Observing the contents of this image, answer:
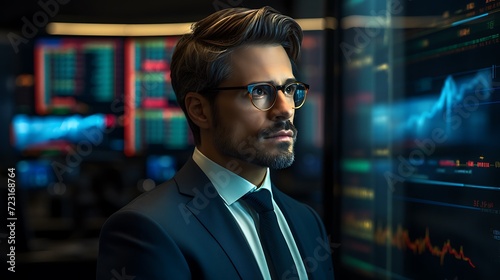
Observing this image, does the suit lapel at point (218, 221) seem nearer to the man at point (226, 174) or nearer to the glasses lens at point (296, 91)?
the man at point (226, 174)

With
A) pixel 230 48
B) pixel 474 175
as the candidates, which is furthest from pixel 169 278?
pixel 474 175

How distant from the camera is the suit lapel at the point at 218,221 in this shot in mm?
1317

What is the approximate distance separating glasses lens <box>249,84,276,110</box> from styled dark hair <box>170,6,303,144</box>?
0.24 ft

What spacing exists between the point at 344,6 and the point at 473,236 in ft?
3.76

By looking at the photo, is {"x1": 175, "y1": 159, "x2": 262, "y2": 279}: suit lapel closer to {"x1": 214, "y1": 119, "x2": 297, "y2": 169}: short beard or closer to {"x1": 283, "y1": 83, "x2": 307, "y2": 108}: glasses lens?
{"x1": 214, "y1": 119, "x2": 297, "y2": 169}: short beard

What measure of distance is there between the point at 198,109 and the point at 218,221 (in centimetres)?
26

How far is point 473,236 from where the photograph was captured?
186 centimetres

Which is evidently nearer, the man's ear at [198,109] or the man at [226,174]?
the man at [226,174]

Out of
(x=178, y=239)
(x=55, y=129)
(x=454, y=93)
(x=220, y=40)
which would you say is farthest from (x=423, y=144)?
(x=55, y=129)

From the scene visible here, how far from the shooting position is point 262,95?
4.43ft
